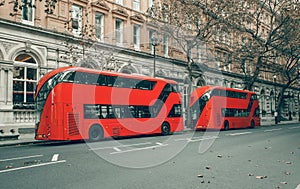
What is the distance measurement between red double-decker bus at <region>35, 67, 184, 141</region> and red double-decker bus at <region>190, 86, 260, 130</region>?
167 inches

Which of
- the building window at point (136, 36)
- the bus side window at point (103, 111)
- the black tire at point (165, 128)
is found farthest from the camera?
the building window at point (136, 36)

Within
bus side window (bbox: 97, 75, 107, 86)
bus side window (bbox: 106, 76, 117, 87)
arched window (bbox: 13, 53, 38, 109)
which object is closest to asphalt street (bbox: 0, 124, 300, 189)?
bus side window (bbox: 97, 75, 107, 86)

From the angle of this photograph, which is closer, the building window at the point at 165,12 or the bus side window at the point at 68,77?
the bus side window at the point at 68,77

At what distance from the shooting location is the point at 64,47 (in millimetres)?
22766

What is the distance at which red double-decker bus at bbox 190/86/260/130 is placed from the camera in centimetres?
2397

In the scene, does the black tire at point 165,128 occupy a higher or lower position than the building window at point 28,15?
lower

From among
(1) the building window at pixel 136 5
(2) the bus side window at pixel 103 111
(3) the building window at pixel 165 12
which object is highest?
(1) the building window at pixel 136 5

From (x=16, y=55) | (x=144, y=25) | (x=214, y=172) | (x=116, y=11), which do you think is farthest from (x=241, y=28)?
(x=214, y=172)

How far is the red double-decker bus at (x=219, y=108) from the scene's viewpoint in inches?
944

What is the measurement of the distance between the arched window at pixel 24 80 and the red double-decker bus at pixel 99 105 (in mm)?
5910

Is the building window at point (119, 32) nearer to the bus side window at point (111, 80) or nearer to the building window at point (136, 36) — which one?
the building window at point (136, 36)

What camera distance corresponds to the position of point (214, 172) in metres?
7.32

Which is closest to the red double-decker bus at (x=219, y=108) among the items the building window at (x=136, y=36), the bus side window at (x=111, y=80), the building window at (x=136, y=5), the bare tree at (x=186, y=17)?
the bare tree at (x=186, y=17)

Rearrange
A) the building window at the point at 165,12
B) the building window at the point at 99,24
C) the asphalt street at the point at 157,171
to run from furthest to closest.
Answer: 1. the building window at the point at 99,24
2. the building window at the point at 165,12
3. the asphalt street at the point at 157,171
